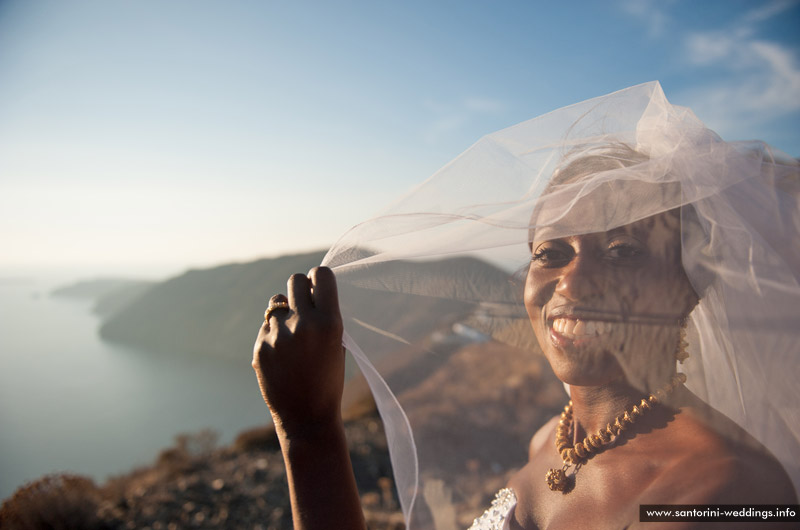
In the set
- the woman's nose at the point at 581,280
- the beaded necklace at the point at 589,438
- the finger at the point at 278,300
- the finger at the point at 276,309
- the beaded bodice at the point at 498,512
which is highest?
the finger at the point at 278,300

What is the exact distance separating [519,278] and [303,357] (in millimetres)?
808

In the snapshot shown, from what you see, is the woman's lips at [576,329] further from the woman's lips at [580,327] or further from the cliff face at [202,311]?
the cliff face at [202,311]

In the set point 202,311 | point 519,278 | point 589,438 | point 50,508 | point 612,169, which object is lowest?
point 50,508

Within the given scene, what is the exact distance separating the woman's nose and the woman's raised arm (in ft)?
2.09

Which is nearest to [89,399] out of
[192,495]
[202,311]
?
[202,311]

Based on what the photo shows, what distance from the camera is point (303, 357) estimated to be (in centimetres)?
100

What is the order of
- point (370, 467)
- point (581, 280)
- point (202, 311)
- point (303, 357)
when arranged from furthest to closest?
1. point (202, 311)
2. point (370, 467)
3. point (581, 280)
4. point (303, 357)

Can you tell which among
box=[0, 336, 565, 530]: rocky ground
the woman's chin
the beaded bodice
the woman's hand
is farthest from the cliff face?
the woman's chin

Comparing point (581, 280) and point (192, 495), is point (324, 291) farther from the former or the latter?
point (192, 495)

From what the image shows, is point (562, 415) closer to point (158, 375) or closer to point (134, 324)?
point (158, 375)

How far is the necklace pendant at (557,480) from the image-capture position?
1174 mm

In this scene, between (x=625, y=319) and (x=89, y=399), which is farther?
(x=89, y=399)

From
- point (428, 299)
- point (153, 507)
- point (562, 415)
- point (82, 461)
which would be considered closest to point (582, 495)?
point (562, 415)

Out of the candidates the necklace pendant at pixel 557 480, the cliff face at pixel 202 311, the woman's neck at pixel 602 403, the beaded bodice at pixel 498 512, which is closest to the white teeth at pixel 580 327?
the woman's neck at pixel 602 403
